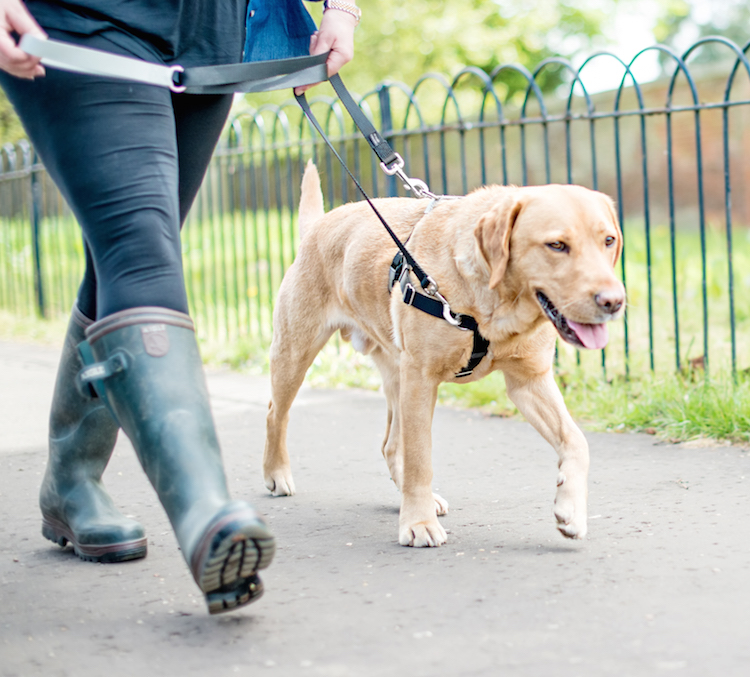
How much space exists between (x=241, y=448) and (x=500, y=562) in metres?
2.12

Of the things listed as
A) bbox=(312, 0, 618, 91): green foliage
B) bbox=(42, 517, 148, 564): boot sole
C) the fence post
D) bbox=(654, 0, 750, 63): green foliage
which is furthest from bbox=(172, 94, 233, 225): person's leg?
bbox=(654, 0, 750, 63): green foliage

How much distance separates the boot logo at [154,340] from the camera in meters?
2.04

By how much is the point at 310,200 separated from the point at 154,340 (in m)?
1.96

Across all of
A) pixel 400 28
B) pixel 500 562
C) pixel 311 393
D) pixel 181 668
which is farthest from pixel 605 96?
pixel 181 668

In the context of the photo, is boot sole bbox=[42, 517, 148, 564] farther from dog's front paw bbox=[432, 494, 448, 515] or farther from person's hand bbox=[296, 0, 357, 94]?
person's hand bbox=[296, 0, 357, 94]

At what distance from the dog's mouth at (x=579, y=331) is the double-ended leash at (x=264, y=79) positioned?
246mm

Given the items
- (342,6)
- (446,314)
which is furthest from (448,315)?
(342,6)

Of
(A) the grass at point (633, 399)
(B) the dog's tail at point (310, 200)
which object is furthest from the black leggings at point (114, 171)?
(A) the grass at point (633, 399)

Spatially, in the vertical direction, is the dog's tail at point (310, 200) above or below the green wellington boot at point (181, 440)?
above

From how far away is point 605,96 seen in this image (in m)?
13.6

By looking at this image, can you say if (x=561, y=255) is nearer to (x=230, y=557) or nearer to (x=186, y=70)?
(x=186, y=70)

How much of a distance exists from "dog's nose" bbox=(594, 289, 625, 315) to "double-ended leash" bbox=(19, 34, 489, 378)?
0.43m

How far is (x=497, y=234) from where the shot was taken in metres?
2.67

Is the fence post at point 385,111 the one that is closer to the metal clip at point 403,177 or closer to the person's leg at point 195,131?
the metal clip at point 403,177
